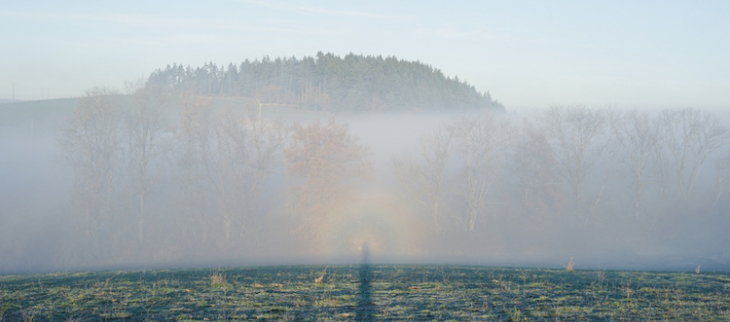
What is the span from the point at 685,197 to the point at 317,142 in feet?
157

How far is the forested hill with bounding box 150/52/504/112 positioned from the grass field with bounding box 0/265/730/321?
98.9 m

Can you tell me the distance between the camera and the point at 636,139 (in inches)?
2422

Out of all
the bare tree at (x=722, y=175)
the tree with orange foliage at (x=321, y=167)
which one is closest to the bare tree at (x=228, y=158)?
the tree with orange foliage at (x=321, y=167)

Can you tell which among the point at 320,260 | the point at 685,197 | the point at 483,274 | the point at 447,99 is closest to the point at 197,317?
the point at 483,274

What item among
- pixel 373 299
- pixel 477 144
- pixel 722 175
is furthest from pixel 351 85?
pixel 373 299

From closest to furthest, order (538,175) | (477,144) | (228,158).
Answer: (228,158) → (538,175) → (477,144)

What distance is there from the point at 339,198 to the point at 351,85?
68868 millimetres

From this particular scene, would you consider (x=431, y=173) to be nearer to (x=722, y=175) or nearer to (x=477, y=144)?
(x=477, y=144)

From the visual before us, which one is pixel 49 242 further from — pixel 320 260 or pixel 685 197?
pixel 685 197

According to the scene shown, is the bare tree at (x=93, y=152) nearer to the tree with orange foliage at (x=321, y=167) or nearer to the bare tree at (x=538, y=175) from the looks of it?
the tree with orange foliage at (x=321, y=167)

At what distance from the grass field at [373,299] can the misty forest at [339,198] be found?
103 feet

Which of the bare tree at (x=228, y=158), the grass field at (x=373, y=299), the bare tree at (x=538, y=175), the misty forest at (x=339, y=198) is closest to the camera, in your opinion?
the grass field at (x=373, y=299)

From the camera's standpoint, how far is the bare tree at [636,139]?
59800mm

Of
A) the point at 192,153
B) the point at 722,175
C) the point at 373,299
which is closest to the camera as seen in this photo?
the point at 373,299
